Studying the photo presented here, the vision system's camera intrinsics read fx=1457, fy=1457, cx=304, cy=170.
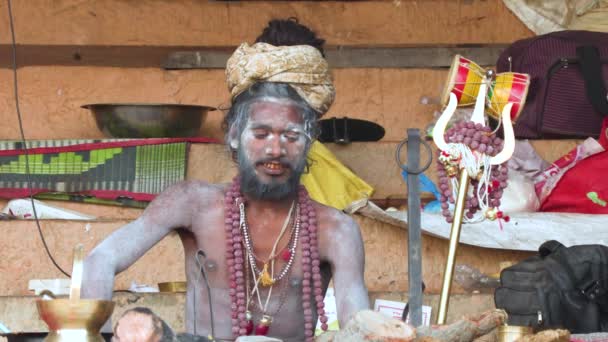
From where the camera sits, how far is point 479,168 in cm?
493

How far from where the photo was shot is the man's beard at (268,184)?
533 centimetres

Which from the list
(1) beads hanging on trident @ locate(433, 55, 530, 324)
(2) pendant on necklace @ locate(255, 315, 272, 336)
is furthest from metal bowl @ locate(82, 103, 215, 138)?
(1) beads hanging on trident @ locate(433, 55, 530, 324)

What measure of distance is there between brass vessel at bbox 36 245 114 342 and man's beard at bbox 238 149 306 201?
158 cm

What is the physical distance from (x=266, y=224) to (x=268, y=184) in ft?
0.69

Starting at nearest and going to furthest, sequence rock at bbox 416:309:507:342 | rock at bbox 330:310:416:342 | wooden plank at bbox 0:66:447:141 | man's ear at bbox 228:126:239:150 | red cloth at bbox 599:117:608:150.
Answer: rock at bbox 330:310:416:342 → rock at bbox 416:309:507:342 → man's ear at bbox 228:126:239:150 → red cloth at bbox 599:117:608:150 → wooden plank at bbox 0:66:447:141

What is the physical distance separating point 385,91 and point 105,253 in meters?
3.71

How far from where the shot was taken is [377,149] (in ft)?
25.4

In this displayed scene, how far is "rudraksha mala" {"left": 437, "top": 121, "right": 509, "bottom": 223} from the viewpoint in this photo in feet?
16.2

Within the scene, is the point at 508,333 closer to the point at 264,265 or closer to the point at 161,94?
the point at 264,265

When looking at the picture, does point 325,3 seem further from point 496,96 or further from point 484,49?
point 496,96

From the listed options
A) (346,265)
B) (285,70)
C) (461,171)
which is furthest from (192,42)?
(461,171)

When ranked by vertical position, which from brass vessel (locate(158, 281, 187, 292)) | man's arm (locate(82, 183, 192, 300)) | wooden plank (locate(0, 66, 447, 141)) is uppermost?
wooden plank (locate(0, 66, 447, 141))

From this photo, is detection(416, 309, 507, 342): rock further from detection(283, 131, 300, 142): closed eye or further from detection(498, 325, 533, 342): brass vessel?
detection(283, 131, 300, 142): closed eye

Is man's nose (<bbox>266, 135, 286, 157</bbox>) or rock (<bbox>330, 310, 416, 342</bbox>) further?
man's nose (<bbox>266, 135, 286, 157</bbox>)
